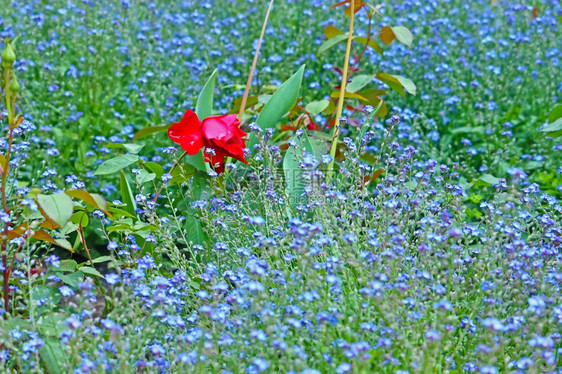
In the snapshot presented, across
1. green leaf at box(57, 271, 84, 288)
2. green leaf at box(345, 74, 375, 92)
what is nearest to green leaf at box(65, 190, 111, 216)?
green leaf at box(57, 271, 84, 288)

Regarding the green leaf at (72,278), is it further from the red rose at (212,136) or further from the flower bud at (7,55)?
the flower bud at (7,55)

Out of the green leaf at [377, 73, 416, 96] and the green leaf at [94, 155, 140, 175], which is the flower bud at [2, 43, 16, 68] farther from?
the green leaf at [377, 73, 416, 96]

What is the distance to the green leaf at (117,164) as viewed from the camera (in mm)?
2738

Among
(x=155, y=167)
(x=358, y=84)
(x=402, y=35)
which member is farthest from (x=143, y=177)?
(x=402, y=35)

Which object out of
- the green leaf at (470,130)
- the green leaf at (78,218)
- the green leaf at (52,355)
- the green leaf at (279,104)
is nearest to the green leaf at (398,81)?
the green leaf at (279,104)

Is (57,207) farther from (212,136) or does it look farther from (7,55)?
(212,136)

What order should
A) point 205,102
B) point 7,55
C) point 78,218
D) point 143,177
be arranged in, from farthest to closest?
1. point 205,102
2. point 143,177
3. point 78,218
4. point 7,55

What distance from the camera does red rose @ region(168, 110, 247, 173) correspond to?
281 centimetres

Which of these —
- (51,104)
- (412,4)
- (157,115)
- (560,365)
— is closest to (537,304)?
(560,365)

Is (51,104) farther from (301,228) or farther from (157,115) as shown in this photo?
(301,228)

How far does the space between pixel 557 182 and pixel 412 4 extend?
229cm

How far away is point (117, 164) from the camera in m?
2.78

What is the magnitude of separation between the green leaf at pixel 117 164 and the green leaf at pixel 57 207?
0.63 meters

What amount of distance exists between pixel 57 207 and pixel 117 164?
73 cm
